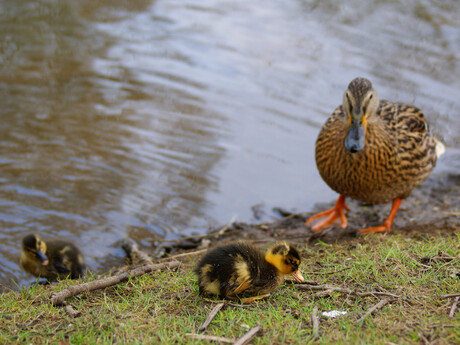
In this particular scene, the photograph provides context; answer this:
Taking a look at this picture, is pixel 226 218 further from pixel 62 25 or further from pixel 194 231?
pixel 62 25

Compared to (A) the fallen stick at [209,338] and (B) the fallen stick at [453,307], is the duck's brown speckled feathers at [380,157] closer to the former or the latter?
(B) the fallen stick at [453,307]

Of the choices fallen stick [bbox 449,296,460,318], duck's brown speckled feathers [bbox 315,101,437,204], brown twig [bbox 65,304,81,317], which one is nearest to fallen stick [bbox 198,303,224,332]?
brown twig [bbox 65,304,81,317]

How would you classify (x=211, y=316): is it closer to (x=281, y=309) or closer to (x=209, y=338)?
(x=209, y=338)

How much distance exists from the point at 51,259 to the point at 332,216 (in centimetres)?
248

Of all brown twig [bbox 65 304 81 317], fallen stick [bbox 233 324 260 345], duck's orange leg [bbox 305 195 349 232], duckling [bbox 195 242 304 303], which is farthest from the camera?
duck's orange leg [bbox 305 195 349 232]

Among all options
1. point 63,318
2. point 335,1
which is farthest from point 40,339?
point 335,1

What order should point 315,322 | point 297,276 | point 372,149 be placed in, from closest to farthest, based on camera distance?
point 315,322
point 297,276
point 372,149

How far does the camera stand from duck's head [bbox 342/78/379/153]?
402 cm

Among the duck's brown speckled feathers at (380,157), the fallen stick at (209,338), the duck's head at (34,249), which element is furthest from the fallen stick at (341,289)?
the duck's head at (34,249)

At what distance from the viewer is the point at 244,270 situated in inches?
120

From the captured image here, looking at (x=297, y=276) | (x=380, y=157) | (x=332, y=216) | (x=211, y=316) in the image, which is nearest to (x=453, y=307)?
(x=297, y=276)

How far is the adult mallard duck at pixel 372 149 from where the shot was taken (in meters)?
4.11

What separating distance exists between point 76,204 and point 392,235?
9.49 ft

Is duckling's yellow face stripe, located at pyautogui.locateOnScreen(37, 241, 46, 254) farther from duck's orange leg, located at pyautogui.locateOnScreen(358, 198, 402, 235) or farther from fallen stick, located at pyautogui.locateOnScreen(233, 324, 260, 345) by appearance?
duck's orange leg, located at pyautogui.locateOnScreen(358, 198, 402, 235)
